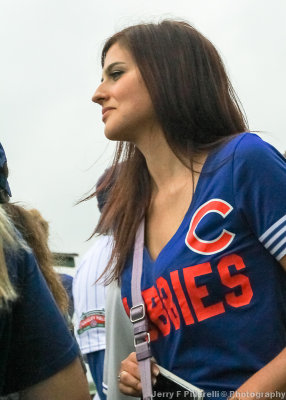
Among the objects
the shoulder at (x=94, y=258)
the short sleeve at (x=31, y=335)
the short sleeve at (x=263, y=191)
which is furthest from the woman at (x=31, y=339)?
the shoulder at (x=94, y=258)

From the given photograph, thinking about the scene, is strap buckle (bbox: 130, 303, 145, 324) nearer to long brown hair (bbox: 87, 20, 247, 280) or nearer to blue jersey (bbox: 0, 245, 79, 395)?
long brown hair (bbox: 87, 20, 247, 280)

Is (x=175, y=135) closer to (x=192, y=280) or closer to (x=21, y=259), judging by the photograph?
(x=192, y=280)

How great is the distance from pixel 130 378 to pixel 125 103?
3.07 feet

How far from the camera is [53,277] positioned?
2930mm

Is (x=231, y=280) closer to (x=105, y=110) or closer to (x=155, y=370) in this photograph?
(x=155, y=370)

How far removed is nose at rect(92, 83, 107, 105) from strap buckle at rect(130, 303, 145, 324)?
779mm

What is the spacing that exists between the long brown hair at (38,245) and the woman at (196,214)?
0.28 meters

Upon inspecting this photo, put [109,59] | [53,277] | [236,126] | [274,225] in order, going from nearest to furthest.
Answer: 1. [274,225]
2. [236,126]
3. [109,59]
4. [53,277]

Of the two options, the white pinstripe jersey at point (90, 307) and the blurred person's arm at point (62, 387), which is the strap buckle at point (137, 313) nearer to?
the blurred person's arm at point (62, 387)

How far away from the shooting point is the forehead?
2.65 meters

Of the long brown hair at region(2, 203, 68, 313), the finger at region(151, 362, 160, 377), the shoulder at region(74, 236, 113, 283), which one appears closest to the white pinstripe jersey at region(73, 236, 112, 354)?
the shoulder at region(74, 236, 113, 283)

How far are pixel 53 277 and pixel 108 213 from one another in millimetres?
385

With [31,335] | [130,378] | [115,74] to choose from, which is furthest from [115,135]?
[31,335]

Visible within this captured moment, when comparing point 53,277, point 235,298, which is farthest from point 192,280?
point 53,277
